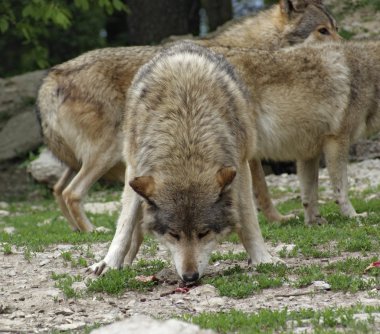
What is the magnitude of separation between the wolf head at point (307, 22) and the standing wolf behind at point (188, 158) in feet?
13.8

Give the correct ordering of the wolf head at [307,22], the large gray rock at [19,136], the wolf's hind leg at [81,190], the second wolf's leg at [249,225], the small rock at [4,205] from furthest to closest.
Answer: the large gray rock at [19,136] < the small rock at [4,205] < the wolf head at [307,22] < the wolf's hind leg at [81,190] < the second wolf's leg at [249,225]

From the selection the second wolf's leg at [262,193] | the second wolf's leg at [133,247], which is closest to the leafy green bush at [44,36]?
the second wolf's leg at [262,193]

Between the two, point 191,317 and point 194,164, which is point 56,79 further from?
point 191,317

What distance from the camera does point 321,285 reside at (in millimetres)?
6004

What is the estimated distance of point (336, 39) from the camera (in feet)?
35.5

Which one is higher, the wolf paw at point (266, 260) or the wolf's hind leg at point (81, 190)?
the wolf paw at point (266, 260)

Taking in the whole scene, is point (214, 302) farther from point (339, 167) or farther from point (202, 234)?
point (339, 167)

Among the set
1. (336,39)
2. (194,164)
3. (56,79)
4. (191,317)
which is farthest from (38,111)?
(191,317)

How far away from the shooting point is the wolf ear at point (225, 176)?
5.96 meters

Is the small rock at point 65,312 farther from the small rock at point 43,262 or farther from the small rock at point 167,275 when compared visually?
the small rock at point 43,262

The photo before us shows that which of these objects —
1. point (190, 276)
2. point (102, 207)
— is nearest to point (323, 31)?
point (102, 207)

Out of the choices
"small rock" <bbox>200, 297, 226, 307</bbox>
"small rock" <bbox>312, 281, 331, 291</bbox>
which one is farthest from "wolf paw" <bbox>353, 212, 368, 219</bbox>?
"small rock" <bbox>200, 297, 226, 307</bbox>

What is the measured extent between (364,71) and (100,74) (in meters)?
2.92

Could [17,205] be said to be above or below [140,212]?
below
